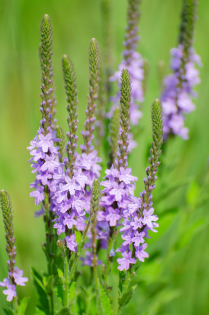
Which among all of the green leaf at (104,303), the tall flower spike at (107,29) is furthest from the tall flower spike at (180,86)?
the green leaf at (104,303)

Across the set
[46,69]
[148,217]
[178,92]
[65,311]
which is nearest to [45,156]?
[46,69]

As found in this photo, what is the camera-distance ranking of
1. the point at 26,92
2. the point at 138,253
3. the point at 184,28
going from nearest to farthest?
the point at 138,253 < the point at 184,28 < the point at 26,92

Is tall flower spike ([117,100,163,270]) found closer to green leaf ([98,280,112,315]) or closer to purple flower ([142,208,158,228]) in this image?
purple flower ([142,208,158,228])

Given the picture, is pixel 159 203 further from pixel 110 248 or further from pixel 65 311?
pixel 65 311

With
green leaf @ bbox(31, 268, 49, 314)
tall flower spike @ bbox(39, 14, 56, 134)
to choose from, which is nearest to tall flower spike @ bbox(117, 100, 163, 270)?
tall flower spike @ bbox(39, 14, 56, 134)

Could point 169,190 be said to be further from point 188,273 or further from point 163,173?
point 188,273

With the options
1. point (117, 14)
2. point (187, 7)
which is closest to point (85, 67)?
point (117, 14)

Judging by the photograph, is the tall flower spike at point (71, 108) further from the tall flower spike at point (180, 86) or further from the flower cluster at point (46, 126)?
the tall flower spike at point (180, 86)

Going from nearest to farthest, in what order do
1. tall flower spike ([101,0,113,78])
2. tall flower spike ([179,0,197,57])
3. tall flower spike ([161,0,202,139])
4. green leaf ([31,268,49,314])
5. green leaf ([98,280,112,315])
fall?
green leaf ([98,280,112,315]) < green leaf ([31,268,49,314]) < tall flower spike ([179,0,197,57]) < tall flower spike ([161,0,202,139]) < tall flower spike ([101,0,113,78])
